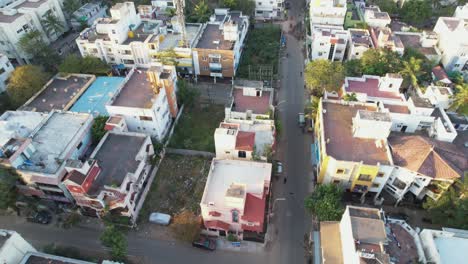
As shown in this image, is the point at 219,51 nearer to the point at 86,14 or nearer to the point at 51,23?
the point at 51,23

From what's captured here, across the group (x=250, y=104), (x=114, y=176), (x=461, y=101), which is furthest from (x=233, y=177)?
(x=461, y=101)

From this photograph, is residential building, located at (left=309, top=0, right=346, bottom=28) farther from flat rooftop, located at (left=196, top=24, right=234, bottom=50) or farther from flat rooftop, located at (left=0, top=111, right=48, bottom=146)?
flat rooftop, located at (left=0, top=111, right=48, bottom=146)

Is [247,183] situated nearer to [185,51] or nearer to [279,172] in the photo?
[279,172]

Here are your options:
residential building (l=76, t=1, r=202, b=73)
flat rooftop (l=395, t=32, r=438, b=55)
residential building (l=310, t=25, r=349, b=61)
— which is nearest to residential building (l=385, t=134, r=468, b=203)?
residential building (l=310, t=25, r=349, b=61)

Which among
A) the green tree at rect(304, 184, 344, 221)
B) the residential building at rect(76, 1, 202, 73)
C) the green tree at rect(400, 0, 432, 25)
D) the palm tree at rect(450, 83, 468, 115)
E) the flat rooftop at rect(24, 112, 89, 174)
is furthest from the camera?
the green tree at rect(400, 0, 432, 25)

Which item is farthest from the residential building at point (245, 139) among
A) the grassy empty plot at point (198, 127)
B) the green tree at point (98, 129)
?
the green tree at point (98, 129)

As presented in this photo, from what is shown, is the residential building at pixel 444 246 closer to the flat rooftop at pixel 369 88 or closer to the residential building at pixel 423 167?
the residential building at pixel 423 167
